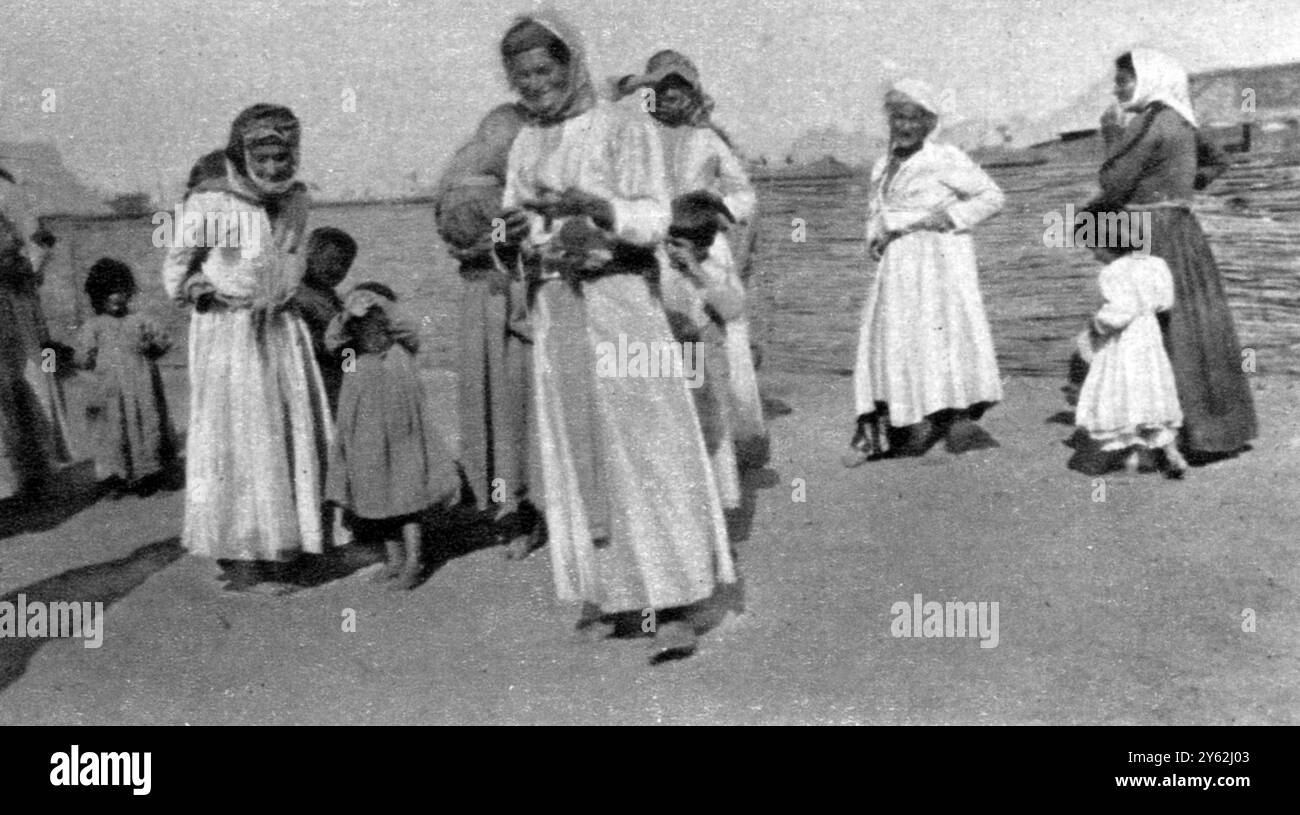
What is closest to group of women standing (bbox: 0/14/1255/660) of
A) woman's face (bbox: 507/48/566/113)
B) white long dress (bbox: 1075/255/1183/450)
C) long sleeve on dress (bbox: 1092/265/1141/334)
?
woman's face (bbox: 507/48/566/113)

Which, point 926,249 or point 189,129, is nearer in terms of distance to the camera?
Answer: point 189,129

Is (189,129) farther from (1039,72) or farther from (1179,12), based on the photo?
(1179,12)

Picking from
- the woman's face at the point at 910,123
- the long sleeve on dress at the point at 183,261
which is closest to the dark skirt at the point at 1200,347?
the woman's face at the point at 910,123

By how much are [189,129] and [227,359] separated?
0.95 m

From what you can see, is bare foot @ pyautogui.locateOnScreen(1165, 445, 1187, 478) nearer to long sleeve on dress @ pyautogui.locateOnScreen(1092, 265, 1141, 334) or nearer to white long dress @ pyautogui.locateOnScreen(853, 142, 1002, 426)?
long sleeve on dress @ pyautogui.locateOnScreen(1092, 265, 1141, 334)

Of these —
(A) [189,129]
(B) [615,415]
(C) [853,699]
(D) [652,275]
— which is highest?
(A) [189,129]

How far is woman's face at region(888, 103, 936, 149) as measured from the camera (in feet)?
16.1

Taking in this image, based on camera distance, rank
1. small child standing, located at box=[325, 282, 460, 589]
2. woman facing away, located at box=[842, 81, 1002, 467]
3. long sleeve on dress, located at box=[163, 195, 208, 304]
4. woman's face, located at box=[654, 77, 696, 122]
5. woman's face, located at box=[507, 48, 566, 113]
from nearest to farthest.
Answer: woman's face, located at box=[507, 48, 566, 113]
long sleeve on dress, located at box=[163, 195, 208, 304]
small child standing, located at box=[325, 282, 460, 589]
woman's face, located at box=[654, 77, 696, 122]
woman facing away, located at box=[842, 81, 1002, 467]

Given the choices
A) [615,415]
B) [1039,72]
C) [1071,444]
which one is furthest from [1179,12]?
[615,415]

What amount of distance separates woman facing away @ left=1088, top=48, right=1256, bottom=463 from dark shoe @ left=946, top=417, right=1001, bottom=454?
76cm

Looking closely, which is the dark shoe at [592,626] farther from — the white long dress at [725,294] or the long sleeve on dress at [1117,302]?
the long sleeve on dress at [1117,302]

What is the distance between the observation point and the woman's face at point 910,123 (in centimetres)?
492

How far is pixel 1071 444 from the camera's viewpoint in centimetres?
505
